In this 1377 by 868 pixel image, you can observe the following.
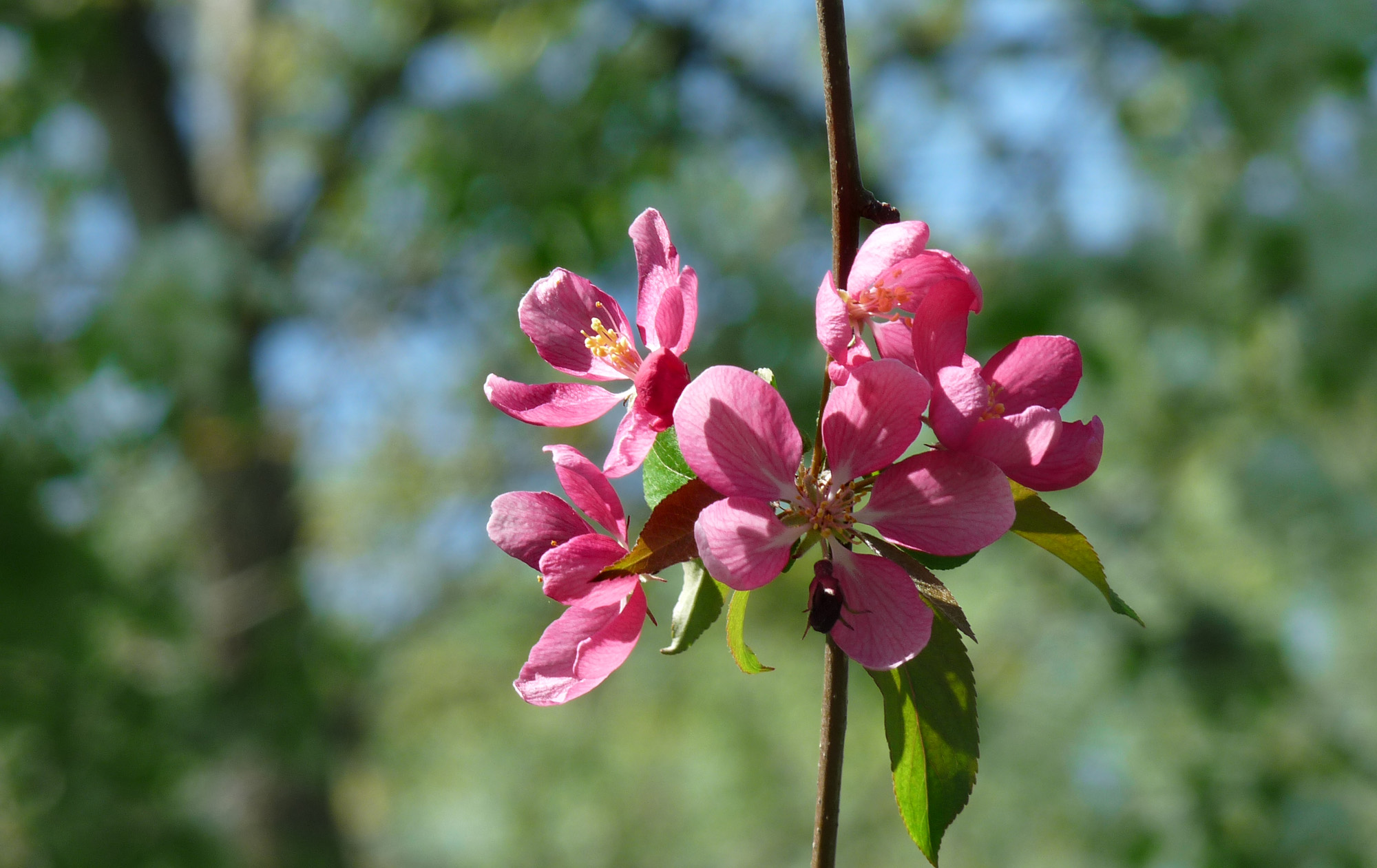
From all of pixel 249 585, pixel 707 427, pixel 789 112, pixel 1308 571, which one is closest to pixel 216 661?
pixel 249 585

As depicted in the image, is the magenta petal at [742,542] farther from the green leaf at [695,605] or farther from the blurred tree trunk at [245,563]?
the blurred tree trunk at [245,563]

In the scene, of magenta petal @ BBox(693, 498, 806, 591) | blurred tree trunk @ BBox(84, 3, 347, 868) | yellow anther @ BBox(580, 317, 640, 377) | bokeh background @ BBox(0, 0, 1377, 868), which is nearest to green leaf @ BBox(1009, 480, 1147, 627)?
magenta petal @ BBox(693, 498, 806, 591)

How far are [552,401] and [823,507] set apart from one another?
0.54ft

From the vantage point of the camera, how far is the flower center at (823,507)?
0.48 m

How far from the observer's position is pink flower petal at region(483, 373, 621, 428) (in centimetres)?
56

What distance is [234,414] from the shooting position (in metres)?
3.57

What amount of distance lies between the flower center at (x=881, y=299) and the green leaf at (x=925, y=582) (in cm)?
10

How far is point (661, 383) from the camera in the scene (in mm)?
518

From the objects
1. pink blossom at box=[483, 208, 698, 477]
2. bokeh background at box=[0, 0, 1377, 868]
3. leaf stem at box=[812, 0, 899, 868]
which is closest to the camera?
leaf stem at box=[812, 0, 899, 868]

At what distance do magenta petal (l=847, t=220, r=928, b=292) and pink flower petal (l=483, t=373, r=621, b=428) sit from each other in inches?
5.8

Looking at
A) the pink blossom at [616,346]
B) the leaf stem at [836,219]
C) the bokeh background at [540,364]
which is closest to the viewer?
the leaf stem at [836,219]

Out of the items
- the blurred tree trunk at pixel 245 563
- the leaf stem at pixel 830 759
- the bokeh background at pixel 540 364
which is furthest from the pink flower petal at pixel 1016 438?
the blurred tree trunk at pixel 245 563

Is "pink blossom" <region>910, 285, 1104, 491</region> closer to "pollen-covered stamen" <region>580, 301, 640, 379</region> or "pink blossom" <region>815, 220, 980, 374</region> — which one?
"pink blossom" <region>815, 220, 980, 374</region>

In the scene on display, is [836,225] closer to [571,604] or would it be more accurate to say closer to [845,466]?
[845,466]
